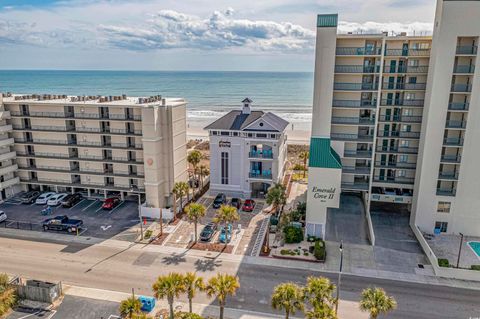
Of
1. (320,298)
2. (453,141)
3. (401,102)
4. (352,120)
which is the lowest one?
(320,298)

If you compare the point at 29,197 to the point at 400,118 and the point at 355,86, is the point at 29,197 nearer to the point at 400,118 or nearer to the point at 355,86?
the point at 355,86

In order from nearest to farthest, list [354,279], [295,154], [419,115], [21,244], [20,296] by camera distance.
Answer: [20,296] → [354,279] → [21,244] → [419,115] → [295,154]

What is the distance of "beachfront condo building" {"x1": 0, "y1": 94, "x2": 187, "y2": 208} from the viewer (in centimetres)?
4953

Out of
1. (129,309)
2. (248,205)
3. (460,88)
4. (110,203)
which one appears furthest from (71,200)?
(460,88)

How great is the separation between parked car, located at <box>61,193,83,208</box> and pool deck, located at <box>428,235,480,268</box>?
4851cm

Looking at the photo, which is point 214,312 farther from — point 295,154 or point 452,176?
point 295,154

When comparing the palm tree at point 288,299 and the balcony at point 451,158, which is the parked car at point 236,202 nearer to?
the balcony at point 451,158

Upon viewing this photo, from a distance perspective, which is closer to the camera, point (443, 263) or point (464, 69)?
point (443, 263)

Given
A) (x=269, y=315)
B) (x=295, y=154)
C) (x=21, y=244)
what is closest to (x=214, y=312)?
(x=269, y=315)

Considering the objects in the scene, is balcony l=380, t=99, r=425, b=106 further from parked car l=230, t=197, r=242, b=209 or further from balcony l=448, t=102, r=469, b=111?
parked car l=230, t=197, r=242, b=209

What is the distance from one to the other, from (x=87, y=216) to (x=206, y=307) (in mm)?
26153

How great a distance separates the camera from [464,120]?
42031 millimetres

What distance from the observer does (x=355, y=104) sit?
1818 inches

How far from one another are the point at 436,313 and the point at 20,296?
120ft
